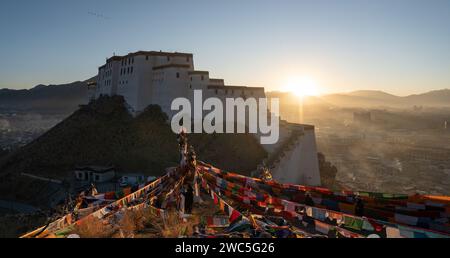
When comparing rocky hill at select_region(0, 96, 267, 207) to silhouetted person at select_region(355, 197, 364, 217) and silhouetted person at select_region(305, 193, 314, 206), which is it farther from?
silhouetted person at select_region(355, 197, 364, 217)

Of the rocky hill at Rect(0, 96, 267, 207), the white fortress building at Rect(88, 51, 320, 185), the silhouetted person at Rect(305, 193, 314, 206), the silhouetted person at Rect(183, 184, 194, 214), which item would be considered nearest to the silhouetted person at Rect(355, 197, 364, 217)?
the silhouetted person at Rect(305, 193, 314, 206)

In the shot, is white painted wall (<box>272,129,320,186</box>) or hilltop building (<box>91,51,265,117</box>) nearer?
white painted wall (<box>272,129,320,186</box>)

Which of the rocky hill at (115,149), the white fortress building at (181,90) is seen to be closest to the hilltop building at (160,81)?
the white fortress building at (181,90)

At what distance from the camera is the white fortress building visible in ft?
114

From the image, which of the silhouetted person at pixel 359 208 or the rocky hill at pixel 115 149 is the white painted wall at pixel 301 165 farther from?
the silhouetted person at pixel 359 208

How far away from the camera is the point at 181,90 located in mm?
41438

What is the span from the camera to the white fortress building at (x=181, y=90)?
34.7 m

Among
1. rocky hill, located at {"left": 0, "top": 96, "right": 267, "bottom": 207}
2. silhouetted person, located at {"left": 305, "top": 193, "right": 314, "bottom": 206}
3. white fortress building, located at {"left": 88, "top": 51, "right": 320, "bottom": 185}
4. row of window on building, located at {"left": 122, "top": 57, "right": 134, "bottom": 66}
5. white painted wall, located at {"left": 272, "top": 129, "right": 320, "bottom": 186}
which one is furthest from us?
row of window on building, located at {"left": 122, "top": 57, "right": 134, "bottom": 66}

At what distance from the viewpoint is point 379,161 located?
110 meters

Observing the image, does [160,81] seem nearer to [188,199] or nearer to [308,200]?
[188,199]

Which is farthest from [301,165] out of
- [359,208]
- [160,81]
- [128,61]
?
[128,61]

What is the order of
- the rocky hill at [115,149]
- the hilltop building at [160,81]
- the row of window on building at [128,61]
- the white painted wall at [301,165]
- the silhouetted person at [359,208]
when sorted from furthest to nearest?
the row of window on building at [128,61] < the hilltop building at [160,81] < the rocky hill at [115,149] < the white painted wall at [301,165] < the silhouetted person at [359,208]
